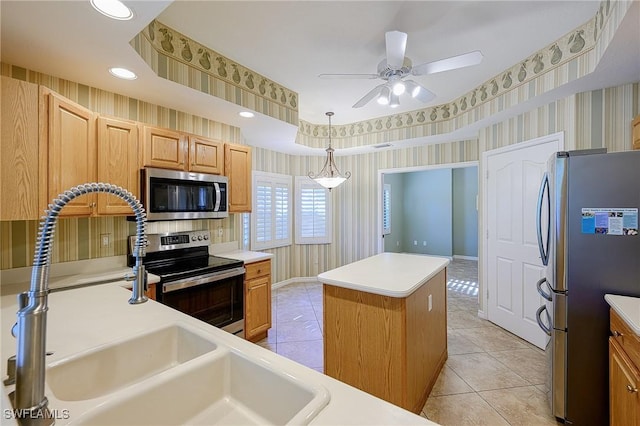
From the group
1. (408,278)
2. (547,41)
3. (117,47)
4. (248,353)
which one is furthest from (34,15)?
(547,41)

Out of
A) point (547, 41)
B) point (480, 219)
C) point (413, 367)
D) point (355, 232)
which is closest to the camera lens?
point (413, 367)

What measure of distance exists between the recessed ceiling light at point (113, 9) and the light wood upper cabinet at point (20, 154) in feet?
2.02

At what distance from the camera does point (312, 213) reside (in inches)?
214

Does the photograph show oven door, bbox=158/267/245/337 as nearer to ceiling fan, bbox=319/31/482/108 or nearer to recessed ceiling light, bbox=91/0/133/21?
recessed ceiling light, bbox=91/0/133/21

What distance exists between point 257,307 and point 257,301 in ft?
0.20

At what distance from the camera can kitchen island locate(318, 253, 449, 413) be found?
185cm

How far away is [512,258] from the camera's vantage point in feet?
10.9

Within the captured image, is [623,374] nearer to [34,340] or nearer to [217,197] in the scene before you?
[34,340]

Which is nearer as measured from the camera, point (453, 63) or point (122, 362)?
point (122, 362)

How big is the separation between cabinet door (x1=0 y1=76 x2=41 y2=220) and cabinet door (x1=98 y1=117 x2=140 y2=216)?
55cm

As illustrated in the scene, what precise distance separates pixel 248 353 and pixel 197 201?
7.12ft

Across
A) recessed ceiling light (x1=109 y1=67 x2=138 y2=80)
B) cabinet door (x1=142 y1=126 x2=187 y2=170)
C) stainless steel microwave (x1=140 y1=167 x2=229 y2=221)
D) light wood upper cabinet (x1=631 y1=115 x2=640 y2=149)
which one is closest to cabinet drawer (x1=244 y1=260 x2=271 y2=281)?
stainless steel microwave (x1=140 y1=167 x2=229 y2=221)

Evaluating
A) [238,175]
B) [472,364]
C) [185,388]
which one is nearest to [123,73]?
[238,175]

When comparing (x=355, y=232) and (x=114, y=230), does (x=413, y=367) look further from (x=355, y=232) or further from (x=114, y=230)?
(x=355, y=232)
